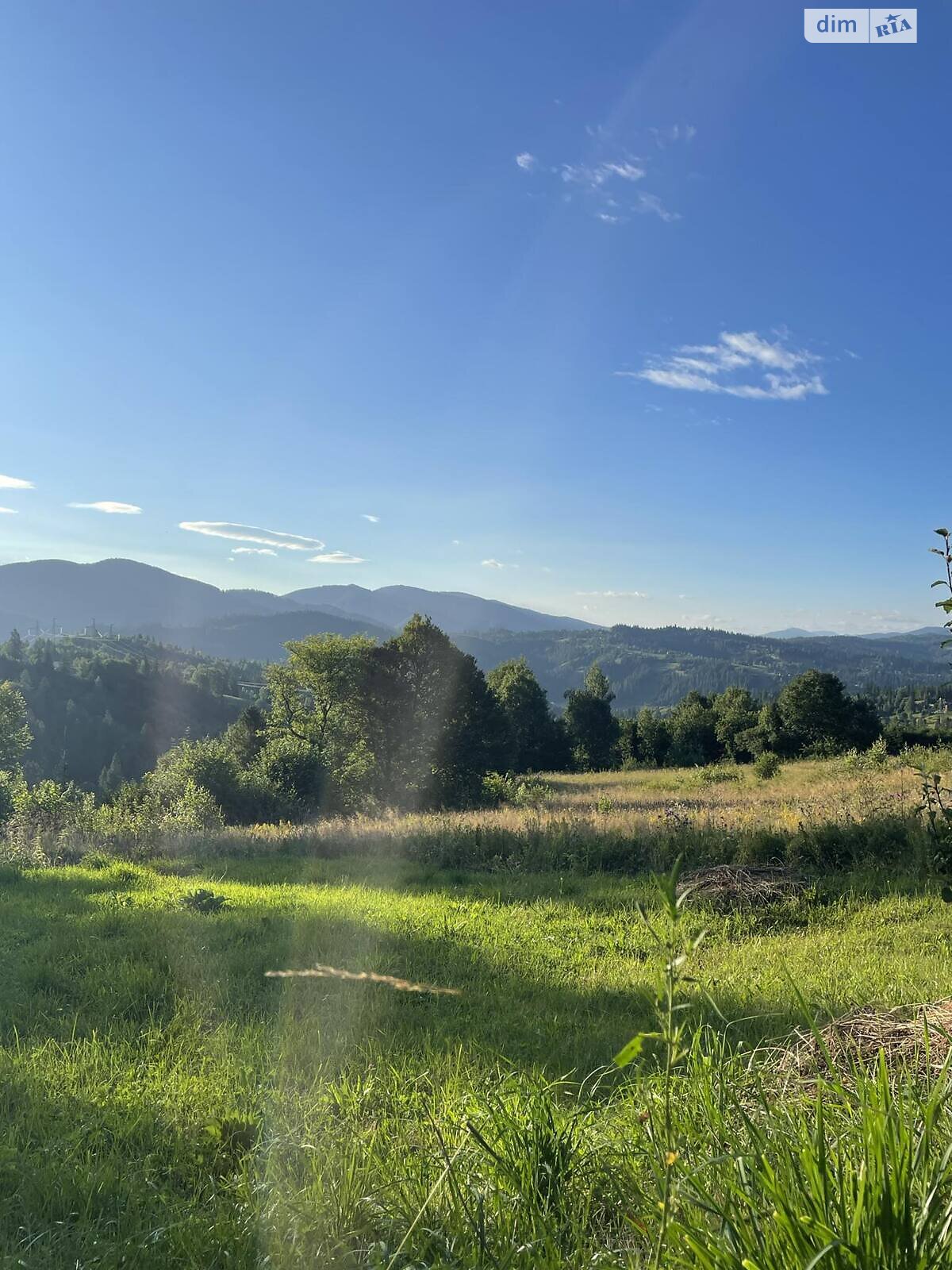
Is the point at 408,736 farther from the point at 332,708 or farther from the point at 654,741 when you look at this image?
the point at 654,741

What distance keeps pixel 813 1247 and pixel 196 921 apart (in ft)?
20.9

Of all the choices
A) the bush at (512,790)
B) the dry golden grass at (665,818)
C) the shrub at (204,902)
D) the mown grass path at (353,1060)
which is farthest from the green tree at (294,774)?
the mown grass path at (353,1060)

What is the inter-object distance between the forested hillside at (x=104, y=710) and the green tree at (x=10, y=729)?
5372 centimetres

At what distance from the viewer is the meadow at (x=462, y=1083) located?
4.98ft

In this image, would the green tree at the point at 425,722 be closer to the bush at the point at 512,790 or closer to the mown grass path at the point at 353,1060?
the bush at the point at 512,790

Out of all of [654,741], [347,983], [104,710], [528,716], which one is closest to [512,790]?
[528,716]

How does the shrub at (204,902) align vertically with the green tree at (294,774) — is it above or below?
above

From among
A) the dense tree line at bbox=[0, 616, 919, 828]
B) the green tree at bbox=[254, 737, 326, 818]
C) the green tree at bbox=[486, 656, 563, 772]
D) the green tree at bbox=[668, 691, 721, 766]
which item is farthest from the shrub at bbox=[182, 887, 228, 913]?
the green tree at bbox=[668, 691, 721, 766]

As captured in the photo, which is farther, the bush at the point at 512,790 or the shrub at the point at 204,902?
the bush at the point at 512,790

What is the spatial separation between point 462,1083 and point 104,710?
142 m

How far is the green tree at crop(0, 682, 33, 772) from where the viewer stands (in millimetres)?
46656

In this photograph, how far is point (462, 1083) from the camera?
3061 mm

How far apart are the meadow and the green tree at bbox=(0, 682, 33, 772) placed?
151 feet

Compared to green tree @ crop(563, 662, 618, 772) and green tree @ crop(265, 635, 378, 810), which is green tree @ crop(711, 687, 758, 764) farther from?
green tree @ crop(265, 635, 378, 810)
